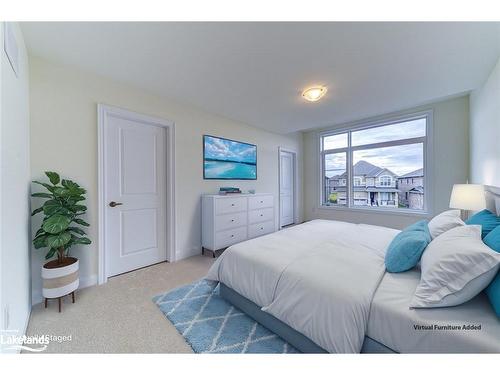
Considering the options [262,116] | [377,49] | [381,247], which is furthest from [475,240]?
[262,116]

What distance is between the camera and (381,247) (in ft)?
5.74

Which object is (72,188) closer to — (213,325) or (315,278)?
(213,325)

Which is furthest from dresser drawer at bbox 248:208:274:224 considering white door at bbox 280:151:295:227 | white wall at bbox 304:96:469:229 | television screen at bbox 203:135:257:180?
white wall at bbox 304:96:469:229

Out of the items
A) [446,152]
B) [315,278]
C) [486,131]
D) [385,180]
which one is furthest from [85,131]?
[446,152]

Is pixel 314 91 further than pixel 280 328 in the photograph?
Yes

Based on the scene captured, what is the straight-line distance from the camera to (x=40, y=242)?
168 cm

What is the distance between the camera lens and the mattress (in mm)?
813

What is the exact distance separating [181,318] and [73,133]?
7.03ft

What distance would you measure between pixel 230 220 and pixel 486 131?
11.2 feet

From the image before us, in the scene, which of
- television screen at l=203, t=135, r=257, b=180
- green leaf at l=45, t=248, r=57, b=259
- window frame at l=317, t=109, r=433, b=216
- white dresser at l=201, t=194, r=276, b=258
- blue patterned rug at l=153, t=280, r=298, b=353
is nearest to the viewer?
blue patterned rug at l=153, t=280, r=298, b=353

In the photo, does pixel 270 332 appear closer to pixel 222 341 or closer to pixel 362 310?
pixel 222 341

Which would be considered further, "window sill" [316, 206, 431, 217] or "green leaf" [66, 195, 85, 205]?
"window sill" [316, 206, 431, 217]

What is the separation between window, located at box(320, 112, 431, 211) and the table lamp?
4.72 ft

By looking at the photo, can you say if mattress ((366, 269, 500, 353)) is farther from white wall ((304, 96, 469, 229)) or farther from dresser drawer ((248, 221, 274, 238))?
white wall ((304, 96, 469, 229))
